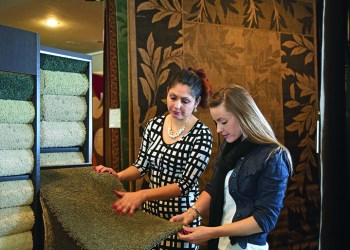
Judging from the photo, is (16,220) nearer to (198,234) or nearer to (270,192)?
(198,234)

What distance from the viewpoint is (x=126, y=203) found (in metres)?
1.10

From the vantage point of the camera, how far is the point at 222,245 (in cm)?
132

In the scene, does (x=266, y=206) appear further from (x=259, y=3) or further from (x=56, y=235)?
(x=259, y=3)

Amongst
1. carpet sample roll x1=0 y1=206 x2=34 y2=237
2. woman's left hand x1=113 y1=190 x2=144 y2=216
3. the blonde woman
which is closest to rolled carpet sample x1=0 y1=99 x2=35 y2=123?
carpet sample roll x1=0 y1=206 x2=34 y2=237

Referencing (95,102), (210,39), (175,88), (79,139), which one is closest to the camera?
(79,139)

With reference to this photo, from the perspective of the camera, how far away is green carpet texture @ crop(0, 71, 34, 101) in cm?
92

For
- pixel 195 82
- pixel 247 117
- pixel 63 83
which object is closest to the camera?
pixel 63 83

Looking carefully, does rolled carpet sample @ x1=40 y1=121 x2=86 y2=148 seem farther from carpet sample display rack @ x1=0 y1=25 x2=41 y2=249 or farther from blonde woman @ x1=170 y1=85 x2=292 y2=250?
blonde woman @ x1=170 y1=85 x2=292 y2=250

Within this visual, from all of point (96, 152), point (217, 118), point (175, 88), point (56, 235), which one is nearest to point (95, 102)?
point (96, 152)

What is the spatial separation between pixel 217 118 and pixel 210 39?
1188 mm

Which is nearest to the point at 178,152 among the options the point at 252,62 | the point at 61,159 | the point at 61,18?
the point at 61,159

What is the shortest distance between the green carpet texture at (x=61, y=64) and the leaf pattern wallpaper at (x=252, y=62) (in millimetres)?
1046

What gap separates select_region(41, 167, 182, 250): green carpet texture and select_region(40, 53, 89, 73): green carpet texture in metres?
0.30

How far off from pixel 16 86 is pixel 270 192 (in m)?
0.83
